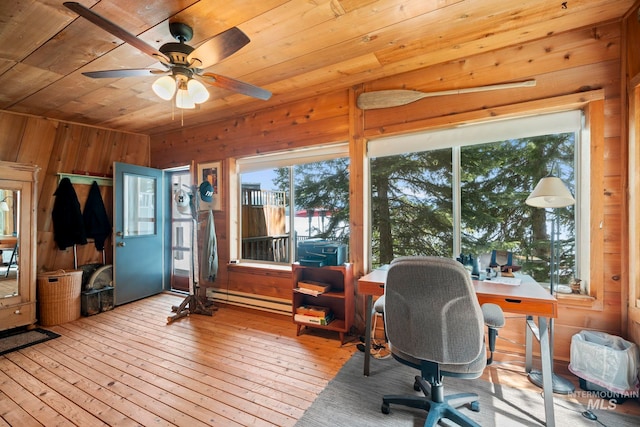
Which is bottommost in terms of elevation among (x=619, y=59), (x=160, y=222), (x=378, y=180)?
(x=160, y=222)

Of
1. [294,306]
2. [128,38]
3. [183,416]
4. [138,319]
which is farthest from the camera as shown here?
[138,319]

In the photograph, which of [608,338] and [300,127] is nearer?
[608,338]

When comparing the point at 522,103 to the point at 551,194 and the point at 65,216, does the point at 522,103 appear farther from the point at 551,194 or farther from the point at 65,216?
the point at 65,216

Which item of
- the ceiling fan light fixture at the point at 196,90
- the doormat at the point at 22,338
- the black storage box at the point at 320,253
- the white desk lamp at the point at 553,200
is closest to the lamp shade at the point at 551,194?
the white desk lamp at the point at 553,200

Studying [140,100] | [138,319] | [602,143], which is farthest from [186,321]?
[602,143]

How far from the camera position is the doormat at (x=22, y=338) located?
2686 millimetres

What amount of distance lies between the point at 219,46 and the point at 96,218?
3608 mm

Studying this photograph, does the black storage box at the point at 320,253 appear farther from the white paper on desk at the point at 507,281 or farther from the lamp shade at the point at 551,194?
the lamp shade at the point at 551,194

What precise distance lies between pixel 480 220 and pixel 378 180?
3.40ft

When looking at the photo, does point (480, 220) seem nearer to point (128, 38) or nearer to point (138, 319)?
point (128, 38)

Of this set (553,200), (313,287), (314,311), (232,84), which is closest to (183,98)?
(232,84)

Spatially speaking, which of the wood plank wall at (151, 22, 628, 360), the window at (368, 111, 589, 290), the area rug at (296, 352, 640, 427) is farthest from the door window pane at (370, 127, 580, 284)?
the area rug at (296, 352, 640, 427)

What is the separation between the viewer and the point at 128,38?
4.96ft

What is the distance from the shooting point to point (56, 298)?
3.27 m
